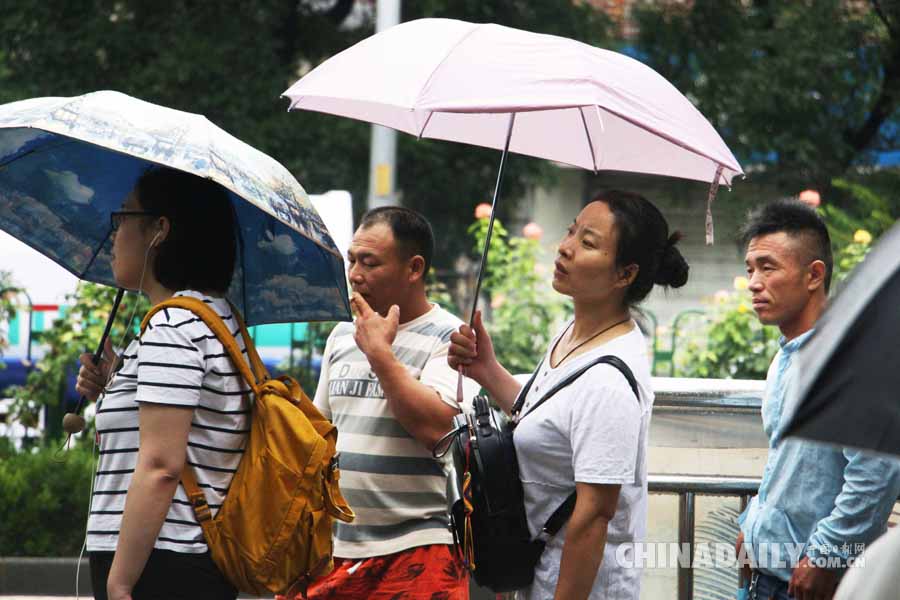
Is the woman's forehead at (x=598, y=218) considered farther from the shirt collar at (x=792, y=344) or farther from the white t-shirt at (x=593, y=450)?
the shirt collar at (x=792, y=344)

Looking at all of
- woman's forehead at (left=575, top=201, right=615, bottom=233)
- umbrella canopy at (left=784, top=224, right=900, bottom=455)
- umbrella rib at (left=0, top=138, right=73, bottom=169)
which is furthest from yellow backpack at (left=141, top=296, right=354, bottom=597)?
umbrella canopy at (left=784, top=224, right=900, bottom=455)

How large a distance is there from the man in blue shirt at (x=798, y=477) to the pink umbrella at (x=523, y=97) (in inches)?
9.2

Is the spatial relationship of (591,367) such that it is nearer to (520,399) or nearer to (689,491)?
(520,399)

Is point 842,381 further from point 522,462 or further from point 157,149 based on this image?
point 157,149

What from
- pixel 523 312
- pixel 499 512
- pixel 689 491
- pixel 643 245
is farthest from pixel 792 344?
pixel 523 312

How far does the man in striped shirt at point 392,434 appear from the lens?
3.60 meters

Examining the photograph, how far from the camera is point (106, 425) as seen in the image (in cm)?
297

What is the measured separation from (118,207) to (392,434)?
1037mm

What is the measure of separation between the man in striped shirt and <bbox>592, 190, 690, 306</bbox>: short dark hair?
2.24 ft

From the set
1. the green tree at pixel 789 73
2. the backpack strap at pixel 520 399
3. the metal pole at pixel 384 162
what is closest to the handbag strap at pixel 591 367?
the backpack strap at pixel 520 399

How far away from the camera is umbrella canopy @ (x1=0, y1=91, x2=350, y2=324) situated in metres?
3.17

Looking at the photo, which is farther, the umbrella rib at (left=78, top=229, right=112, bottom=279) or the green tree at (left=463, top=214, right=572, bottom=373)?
the green tree at (left=463, top=214, right=572, bottom=373)

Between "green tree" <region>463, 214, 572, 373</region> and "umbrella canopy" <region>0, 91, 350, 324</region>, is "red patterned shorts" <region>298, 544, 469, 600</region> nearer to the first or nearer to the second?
Result: "umbrella canopy" <region>0, 91, 350, 324</region>

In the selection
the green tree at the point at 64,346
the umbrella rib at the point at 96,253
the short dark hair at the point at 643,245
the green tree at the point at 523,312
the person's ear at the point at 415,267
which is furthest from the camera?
the green tree at the point at 523,312
